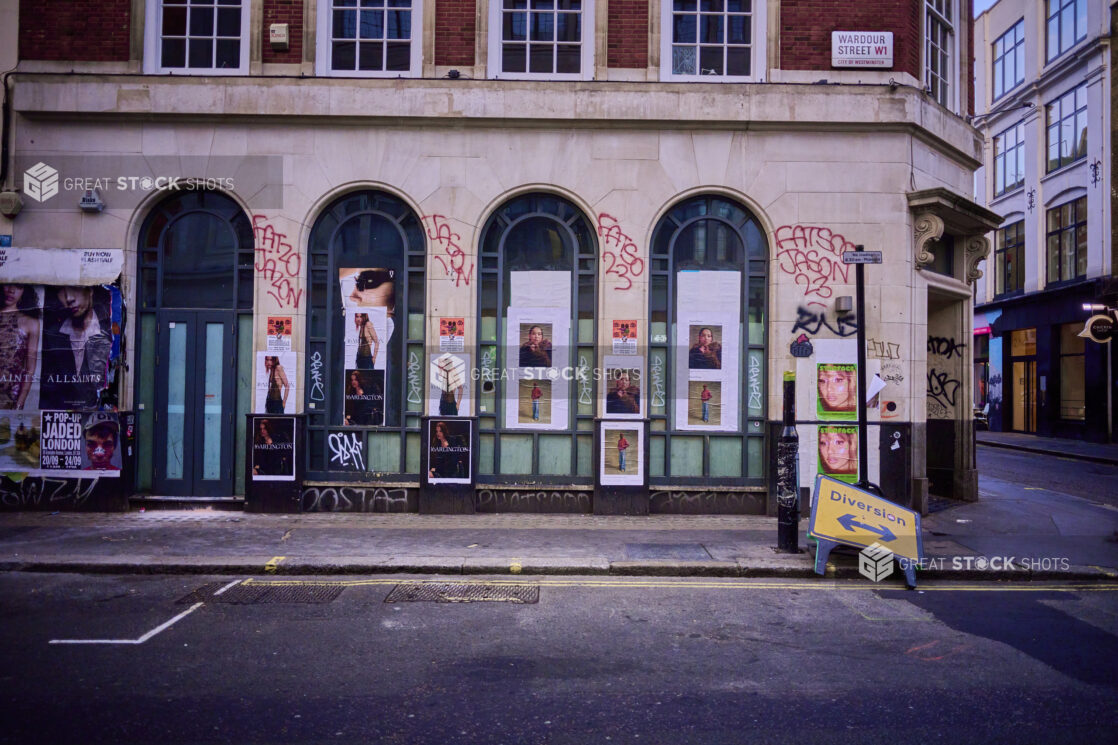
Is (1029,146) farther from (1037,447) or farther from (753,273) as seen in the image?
(753,273)

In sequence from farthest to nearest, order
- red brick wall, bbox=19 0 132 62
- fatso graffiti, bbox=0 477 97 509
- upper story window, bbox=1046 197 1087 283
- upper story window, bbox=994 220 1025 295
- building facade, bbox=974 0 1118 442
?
1. upper story window, bbox=994 220 1025 295
2. upper story window, bbox=1046 197 1087 283
3. building facade, bbox=974 0 1118 442
4. red brick wall, bbox=19 0 132 62
5. fatso graffiti, bbox=0 477 97 509

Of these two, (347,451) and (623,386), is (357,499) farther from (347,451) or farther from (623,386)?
(623,386)

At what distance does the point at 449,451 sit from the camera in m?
11.2

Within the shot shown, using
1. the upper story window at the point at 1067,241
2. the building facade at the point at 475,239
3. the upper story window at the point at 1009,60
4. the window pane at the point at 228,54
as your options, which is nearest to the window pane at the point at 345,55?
the building facade at the point at 475,239

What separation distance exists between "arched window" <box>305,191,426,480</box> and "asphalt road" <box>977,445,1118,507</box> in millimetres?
11952

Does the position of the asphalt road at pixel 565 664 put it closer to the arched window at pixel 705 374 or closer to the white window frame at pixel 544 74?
the arched window at pixel 705 374

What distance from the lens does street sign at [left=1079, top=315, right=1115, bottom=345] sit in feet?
81.9

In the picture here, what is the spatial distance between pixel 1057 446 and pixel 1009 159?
45.8 ft

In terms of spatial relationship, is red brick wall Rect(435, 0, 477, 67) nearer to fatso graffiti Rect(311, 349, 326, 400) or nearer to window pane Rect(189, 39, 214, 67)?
window pane Rect(189, 39, 214, 67)

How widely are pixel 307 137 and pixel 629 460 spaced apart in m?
6.73

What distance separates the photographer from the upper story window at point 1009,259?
31659mm

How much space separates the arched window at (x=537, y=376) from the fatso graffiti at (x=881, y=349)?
4.04 meters

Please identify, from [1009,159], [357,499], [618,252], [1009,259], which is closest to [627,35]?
[618,252]

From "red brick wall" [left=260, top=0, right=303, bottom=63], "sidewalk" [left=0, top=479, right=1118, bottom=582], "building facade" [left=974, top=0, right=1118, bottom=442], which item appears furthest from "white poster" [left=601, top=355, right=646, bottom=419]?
"building facade" [left=974, top=0, right=1118, bottom=442]
